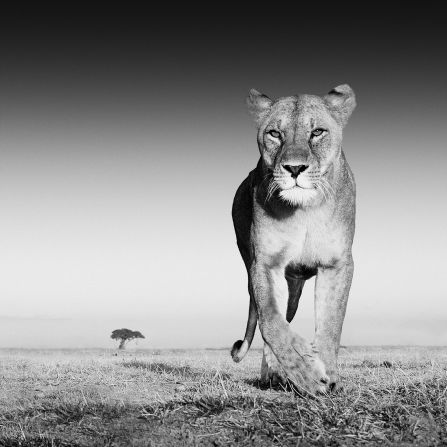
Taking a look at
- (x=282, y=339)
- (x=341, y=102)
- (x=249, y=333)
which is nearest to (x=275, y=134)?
(x=341, y=102)

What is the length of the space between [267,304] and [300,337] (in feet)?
2.56

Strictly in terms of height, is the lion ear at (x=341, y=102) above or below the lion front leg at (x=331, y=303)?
above

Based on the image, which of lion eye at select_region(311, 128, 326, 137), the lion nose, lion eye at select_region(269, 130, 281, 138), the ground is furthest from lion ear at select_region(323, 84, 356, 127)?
the ground

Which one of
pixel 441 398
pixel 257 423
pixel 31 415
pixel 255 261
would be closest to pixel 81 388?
pixel 31 415

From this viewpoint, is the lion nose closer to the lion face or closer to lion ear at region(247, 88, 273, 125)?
the lion face

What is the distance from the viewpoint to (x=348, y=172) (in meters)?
6.84

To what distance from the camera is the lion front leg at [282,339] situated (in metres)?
4.96

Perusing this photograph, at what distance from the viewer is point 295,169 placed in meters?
5.60

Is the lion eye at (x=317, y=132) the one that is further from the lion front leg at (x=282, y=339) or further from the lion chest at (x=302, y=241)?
the lion front leg at (x=282, y=339)

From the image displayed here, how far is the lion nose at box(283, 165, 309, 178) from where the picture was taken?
5.60 meters

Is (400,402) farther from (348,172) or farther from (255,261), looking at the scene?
(348,172)

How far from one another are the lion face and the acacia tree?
1086 inches

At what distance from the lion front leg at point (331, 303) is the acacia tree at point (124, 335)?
27.6 meters

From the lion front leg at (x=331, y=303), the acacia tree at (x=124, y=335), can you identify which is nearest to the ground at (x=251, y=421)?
the lion front leg at (x=331, y=303)
